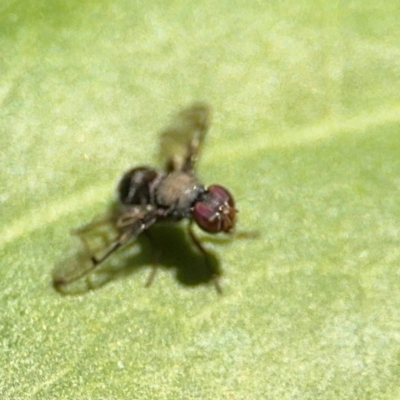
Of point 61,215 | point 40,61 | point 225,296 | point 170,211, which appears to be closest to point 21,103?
point 40,61

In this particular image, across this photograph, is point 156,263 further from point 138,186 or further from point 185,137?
point 185,137

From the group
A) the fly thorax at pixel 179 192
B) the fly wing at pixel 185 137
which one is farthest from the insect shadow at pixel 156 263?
the fly wing at pixel 185 137

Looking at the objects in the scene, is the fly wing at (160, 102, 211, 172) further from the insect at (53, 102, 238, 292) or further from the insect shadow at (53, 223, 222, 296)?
the insect shadow at (53, 223, 222, 296)

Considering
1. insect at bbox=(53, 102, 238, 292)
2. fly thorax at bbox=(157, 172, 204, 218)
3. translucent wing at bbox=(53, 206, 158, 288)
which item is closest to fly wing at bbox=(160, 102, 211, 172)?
insect at bbox=(53, 102, 238, 292)

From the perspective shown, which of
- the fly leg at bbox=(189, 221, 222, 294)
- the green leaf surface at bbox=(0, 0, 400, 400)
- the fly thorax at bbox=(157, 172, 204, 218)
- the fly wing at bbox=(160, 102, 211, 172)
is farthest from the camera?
the fly wing at bbox=(160, 102, 211, 172)

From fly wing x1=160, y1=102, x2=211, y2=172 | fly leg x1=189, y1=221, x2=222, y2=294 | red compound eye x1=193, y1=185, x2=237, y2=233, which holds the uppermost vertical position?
fly wing x1=160, y1=102, x2=211, y2=172

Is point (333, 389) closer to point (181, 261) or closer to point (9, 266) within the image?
point (181, 261)
